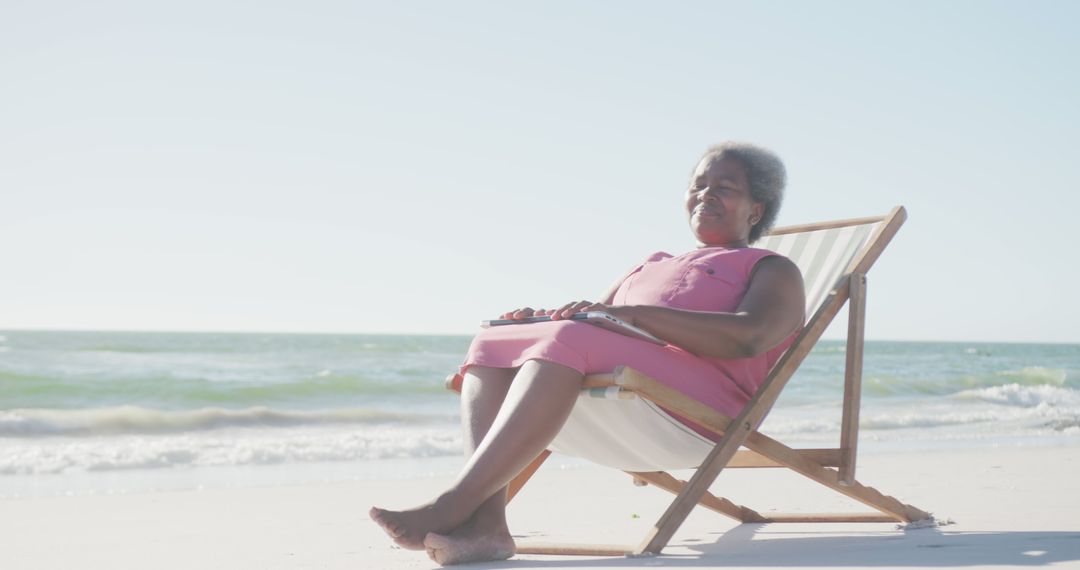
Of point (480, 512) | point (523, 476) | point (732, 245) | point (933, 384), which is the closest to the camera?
point (480, 512)

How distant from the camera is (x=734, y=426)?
285cm

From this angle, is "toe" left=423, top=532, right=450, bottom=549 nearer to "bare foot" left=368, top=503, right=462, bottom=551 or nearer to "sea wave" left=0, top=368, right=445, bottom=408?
"bare foot" left=368, top=503, right=462, bottom=551

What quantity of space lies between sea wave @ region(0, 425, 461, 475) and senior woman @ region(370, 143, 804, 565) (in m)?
4.79

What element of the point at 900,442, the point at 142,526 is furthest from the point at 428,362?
the point at 142,526

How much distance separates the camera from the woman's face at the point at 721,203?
3.25 meters

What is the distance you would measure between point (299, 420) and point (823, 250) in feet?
30.9

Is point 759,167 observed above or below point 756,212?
above

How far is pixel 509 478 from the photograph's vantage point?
8.49 feet

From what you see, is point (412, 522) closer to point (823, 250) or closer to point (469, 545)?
point (469, 545)

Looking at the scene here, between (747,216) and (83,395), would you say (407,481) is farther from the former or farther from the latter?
(83,395)

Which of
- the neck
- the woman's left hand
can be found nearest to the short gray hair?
the neck

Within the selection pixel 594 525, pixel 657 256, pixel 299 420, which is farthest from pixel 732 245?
pixel 299 420

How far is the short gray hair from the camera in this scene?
10.8ft

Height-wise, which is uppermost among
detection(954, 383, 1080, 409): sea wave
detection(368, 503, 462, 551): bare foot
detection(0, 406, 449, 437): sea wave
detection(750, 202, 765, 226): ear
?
detection(750, 202, 765, 226): ear
